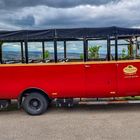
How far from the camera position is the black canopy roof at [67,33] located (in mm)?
9609

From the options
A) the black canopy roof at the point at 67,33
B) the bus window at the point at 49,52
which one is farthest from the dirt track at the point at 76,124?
the black canopy roof at the point at 67,33

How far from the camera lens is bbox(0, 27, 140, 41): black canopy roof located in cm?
961

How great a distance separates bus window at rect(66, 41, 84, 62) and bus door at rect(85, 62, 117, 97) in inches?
22.3

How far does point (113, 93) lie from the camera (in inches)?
378

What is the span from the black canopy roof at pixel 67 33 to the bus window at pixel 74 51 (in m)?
0.39

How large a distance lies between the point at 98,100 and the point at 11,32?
331 cm

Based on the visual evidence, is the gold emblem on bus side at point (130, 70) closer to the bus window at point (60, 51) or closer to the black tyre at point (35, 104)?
the bus window at point (60, 51)

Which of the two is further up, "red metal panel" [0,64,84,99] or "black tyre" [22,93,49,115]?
"red metal panel" [0,64,84,99]

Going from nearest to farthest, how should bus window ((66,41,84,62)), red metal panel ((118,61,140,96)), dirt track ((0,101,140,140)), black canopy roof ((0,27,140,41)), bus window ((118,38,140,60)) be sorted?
1. dirt track ((0,101,140,140))
2. red metal panel ((118,61,140,96))
3. black canopy roof ((0,27,140,41))
4. bus window ((118,38,140,60))
5. bus window ((66,41,84,62))

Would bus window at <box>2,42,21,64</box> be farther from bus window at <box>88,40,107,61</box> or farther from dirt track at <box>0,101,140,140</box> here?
bus window at <box>88,40,107,61</box>

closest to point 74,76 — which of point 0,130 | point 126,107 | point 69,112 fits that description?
point 69,112

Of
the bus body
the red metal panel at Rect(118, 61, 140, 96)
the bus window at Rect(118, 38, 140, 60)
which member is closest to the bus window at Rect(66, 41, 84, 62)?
the bus body

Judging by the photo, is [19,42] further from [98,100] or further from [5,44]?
[98,100]

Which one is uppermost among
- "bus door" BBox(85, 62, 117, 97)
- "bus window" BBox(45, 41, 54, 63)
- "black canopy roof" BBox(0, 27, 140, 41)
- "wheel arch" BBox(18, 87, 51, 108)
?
"black canopy roof" BBox(0, 27, 140, 41)
